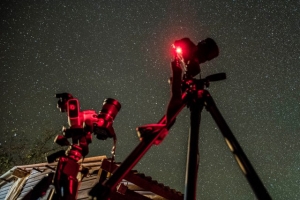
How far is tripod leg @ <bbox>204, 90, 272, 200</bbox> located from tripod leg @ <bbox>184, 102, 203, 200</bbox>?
0.09 m

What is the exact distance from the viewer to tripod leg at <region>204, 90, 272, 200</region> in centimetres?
111

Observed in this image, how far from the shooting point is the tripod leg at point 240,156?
1107 mm

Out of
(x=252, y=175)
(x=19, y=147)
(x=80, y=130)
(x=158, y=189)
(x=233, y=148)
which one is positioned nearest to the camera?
(x=252, y=175)

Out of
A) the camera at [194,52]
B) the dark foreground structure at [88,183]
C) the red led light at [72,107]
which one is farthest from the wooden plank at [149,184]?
the camera at [194,52]

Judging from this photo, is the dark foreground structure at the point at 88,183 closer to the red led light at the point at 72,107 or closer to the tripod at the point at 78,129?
the tripod at the point at 78,129

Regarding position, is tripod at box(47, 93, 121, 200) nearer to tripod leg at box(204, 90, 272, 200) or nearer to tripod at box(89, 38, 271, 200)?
tripod at box(89, 38, 271, 200)

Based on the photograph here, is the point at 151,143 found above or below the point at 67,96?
Answer: below

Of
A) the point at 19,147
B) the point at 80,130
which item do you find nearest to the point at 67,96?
the point at 80,130

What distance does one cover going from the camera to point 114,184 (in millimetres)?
1225

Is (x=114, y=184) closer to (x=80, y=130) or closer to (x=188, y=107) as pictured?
(x=188, y=107)

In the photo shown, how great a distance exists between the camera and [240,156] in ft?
4.02

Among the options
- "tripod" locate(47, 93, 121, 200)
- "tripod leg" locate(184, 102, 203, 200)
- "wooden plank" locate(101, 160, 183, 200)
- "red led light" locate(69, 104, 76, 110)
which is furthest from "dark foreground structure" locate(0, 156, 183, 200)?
"tripod leg" locate(184, 102, 203, 200)

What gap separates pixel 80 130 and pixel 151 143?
94 centimetres

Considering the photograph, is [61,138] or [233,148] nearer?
[233,148]
